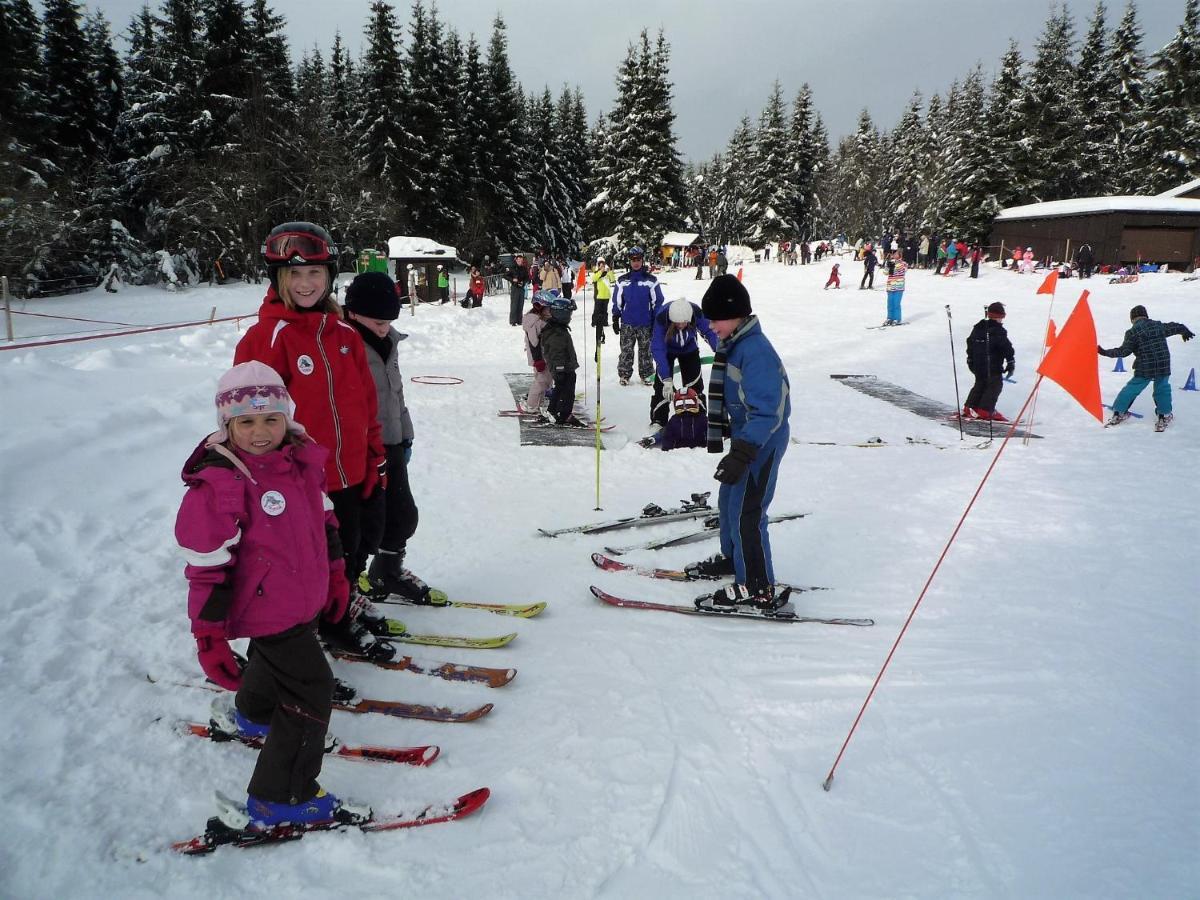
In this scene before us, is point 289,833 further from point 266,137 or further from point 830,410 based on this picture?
point 266,137

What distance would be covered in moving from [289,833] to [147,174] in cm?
3277

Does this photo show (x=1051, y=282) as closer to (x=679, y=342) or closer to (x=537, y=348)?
(x=679, y=342)

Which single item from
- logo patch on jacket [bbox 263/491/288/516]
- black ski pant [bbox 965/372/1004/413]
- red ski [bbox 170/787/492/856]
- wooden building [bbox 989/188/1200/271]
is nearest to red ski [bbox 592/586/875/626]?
red ski [bbox 170/787/492/856]

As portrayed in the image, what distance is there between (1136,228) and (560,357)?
3240 centimetres

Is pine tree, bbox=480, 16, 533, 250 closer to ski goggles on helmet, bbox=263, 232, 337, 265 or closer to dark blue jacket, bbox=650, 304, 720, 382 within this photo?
dark blue jacket, bbox=650, 304, 720, 382

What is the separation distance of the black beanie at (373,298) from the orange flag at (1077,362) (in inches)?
168

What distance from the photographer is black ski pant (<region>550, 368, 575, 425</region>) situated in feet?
29.7

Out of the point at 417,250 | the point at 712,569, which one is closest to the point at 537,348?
the point at 712,569

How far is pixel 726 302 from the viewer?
400cm

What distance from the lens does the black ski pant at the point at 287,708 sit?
91.7 inches

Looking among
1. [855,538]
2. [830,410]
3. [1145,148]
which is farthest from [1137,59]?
[855,538]

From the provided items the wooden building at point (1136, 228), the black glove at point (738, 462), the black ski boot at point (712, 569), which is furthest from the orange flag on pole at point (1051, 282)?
the wooden building at point (1136, 228)

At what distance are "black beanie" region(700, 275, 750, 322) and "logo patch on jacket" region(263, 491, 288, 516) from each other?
2640 millimetres

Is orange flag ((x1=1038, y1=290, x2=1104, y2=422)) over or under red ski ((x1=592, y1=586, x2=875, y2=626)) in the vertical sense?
over
